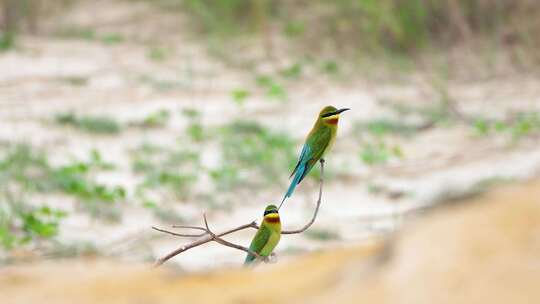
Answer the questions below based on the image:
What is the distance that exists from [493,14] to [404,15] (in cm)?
65

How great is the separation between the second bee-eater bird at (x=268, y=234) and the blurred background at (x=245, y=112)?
8.76 ft

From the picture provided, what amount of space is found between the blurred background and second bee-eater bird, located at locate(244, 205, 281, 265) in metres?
2.67

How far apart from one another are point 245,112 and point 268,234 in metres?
5.60

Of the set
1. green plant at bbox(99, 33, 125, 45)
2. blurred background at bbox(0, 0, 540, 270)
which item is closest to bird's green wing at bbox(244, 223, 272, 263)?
blurred background at bbox(0, 0, 540, 270)

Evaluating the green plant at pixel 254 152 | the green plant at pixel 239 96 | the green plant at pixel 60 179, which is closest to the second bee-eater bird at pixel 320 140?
the green plant at pixel 60 179

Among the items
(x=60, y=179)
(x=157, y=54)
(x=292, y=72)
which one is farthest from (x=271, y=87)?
(x=60, y=179)

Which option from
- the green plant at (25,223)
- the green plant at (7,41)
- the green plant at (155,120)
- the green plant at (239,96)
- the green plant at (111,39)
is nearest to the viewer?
the green plant at (25,223)

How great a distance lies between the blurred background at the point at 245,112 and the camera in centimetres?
547

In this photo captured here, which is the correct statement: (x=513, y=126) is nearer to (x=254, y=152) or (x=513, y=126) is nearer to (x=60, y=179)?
(x=254, y=152)

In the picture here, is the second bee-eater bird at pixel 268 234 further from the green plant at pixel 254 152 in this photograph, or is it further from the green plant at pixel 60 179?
the green plant at pixel 254 152

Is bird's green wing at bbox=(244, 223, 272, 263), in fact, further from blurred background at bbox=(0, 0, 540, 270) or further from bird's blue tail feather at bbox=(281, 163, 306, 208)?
blurred background at bbox=(0, 0, 540, 270)

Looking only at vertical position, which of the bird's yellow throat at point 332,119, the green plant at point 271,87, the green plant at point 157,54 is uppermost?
the green plant at point 157,54

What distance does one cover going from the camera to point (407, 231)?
3.06ft

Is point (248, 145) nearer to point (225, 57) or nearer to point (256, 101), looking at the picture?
point (256, 101)
